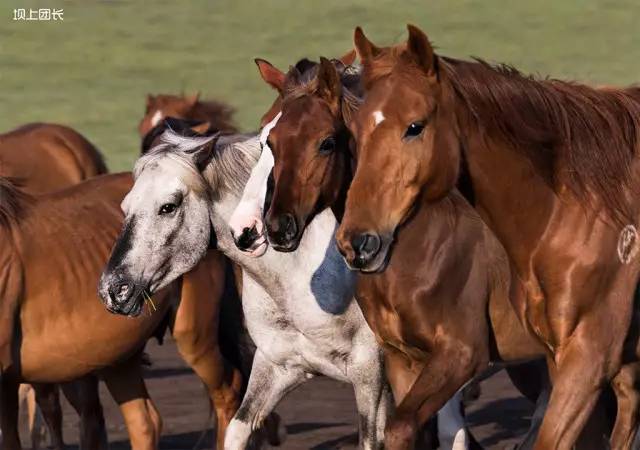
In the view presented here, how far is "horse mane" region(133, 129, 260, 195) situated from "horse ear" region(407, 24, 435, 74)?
1668 millimetres

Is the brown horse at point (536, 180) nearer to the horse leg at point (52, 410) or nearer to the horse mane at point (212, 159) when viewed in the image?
the horse mane at point (212, 159)

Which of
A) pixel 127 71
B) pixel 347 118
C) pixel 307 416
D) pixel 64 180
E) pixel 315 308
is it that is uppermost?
pixel 347 118

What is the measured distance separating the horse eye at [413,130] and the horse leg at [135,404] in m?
3.38

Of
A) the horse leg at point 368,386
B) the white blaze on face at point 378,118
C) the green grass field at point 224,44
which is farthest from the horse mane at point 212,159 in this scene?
the green grass field at point 224,44

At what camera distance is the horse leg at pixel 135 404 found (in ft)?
28.0

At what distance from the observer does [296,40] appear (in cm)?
2358

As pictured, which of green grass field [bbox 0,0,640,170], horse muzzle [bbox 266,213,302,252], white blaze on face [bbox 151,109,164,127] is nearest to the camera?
horse muzzle [bbox 266,213,302,252]

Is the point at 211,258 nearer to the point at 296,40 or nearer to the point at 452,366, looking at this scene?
the point at 452,366

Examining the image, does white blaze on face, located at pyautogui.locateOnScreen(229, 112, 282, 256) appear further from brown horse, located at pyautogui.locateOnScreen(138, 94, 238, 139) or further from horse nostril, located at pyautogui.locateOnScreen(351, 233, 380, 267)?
brown horse, located at pyautogui.locateOnScreen(138, 94, 238, 139)

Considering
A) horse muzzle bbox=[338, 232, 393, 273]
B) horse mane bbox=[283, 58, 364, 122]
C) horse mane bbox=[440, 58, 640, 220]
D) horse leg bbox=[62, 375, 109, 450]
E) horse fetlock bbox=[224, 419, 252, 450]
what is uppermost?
horse mane bbox=[440, 58, 640, 220]

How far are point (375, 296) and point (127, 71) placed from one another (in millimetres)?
16807

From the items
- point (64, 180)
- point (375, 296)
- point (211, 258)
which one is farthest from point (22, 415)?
point (375, 296)

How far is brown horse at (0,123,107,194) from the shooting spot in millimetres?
11219

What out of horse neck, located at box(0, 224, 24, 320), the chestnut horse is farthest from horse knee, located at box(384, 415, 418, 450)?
horse neck, located at box(0, 224, 24, 320)
